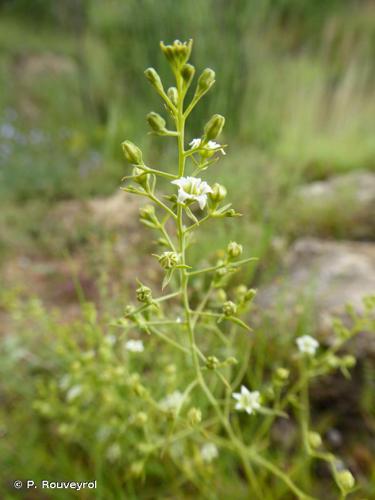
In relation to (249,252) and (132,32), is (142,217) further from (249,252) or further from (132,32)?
(132,32)

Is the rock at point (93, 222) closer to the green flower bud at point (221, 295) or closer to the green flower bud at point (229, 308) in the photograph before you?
the green flower bud at point (221, 295)

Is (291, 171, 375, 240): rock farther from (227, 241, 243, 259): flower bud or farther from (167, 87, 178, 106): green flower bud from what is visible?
(167, 87, 178, 106): green flower bud

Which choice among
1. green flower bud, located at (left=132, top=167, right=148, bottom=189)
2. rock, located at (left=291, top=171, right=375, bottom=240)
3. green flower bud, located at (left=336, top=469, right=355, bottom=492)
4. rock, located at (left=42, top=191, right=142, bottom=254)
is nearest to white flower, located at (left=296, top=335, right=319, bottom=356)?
green flower bud, located at (left=336, top=469, right=355, bottom=492)

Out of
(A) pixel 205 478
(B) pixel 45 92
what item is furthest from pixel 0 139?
(A) pixel 205 478

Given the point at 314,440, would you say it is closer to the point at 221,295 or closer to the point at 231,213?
the point at 221,295

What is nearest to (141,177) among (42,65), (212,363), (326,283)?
(212,363)
